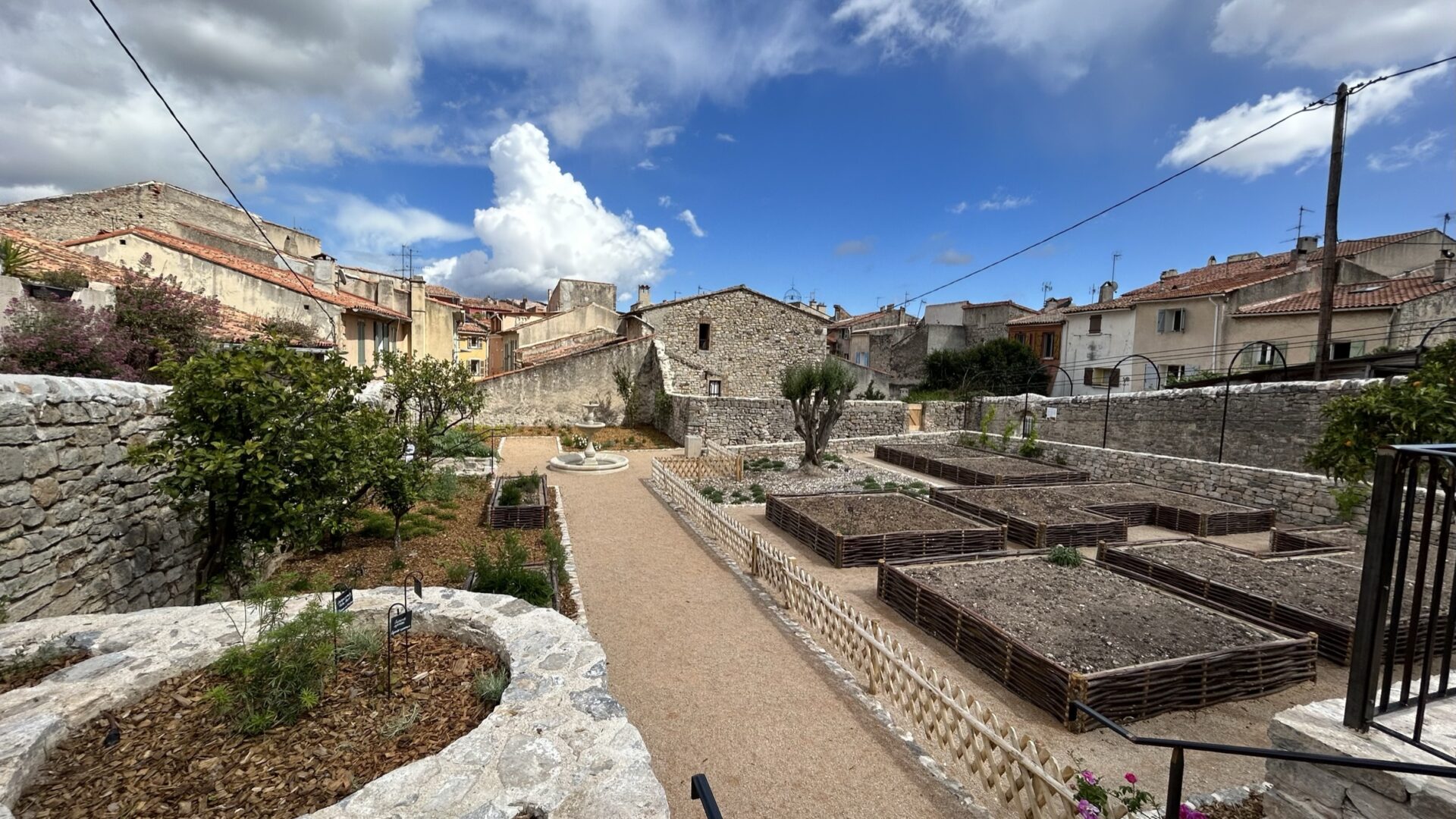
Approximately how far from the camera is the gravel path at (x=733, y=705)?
4.38 meters

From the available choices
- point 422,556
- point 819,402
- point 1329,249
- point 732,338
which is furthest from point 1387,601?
point 732,338

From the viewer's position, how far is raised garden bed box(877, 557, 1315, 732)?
5.32 m

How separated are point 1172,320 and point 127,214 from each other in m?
41.5

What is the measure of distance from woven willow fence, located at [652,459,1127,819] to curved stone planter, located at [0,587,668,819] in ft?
9.38

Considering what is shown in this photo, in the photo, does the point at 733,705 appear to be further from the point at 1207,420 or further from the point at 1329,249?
the point at 1329,249

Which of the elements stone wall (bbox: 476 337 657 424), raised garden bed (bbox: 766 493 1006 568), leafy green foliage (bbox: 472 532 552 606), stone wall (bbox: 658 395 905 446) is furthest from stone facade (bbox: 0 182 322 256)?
raised garden bed (bbox: 766 493 1006 568)

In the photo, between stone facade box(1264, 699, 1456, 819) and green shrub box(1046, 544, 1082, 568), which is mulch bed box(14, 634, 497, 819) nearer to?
stone facade box(1264, 699, 1456, 819)

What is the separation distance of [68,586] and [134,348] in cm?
668

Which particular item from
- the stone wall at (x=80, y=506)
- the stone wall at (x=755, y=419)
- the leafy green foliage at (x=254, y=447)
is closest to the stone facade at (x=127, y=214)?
the stone wall at (x=755, y=419)

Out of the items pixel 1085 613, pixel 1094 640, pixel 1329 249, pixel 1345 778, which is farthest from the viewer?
pixel 1329 249

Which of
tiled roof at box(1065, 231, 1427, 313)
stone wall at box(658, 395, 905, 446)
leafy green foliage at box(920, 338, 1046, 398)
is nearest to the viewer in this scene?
stone wall at box(658, 395, 905, 446)

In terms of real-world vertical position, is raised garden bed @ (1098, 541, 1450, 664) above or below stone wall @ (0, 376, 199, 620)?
below

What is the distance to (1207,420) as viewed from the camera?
1647 cm

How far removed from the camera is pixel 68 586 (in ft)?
15.2
